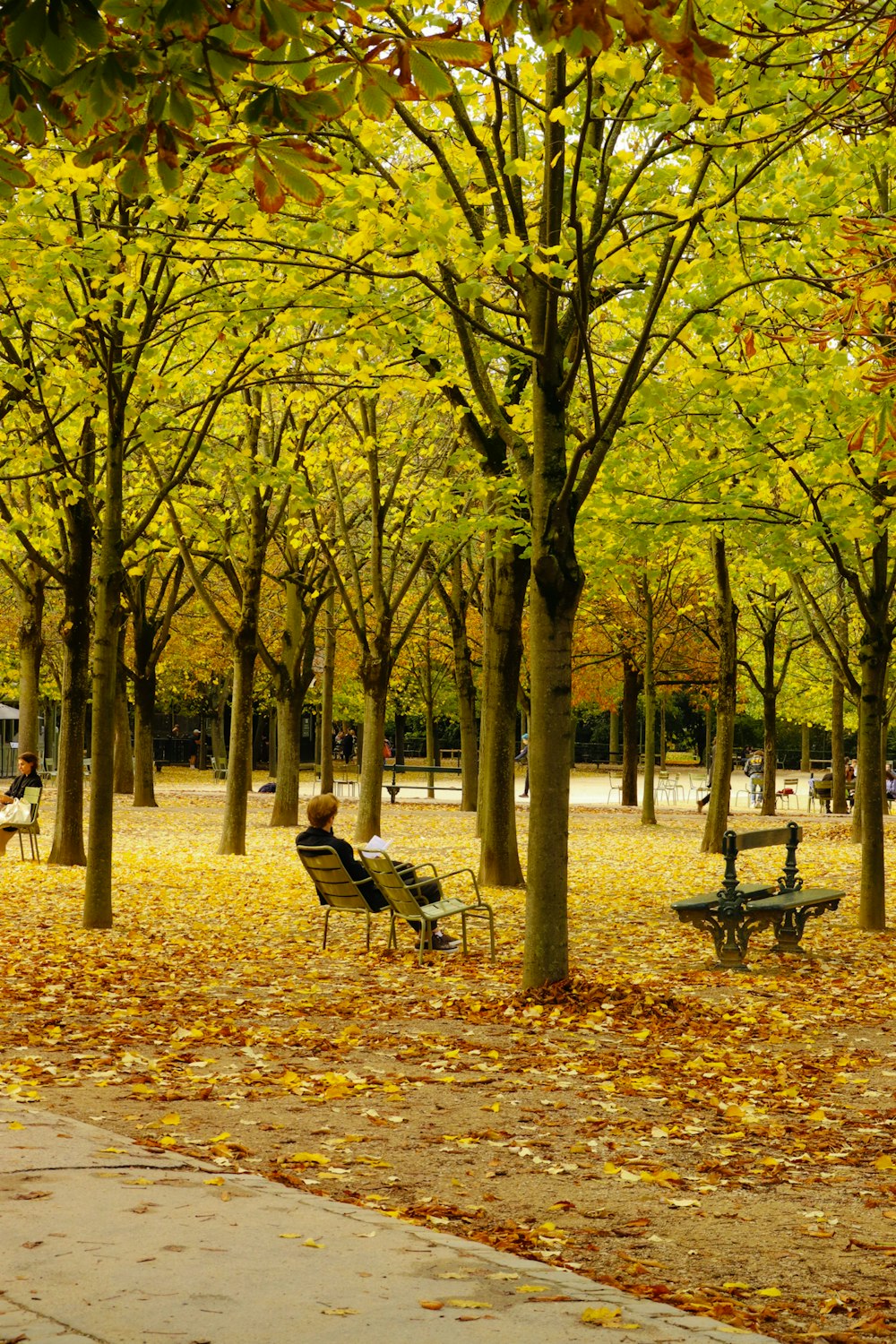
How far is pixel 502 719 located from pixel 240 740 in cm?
471

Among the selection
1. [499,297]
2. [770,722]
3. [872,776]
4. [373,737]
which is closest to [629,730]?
[770,722]

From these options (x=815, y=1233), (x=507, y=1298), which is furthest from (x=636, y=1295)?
(x=815, y=1233)

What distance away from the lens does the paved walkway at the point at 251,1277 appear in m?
3.53

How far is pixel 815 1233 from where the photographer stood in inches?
192

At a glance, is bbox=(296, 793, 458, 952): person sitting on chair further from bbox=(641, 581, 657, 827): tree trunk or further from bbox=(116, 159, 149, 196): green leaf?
bbox=(641, 581, 657, 827): tree trunk

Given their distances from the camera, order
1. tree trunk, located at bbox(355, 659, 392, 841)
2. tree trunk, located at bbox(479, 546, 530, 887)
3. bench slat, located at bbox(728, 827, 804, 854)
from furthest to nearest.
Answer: tree trunk, located at bbox(355, 659, 392, 841)
tree trunk, located at bbox(479, 546, 530, 887)
bench slat, located at bbox(728, 827, 804, 854)

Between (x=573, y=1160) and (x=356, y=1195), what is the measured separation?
40.4 inches

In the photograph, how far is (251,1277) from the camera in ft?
12.8

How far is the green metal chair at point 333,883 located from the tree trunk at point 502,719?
3.97m

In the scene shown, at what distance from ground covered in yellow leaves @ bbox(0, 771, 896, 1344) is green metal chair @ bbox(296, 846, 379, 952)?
0.39 meters

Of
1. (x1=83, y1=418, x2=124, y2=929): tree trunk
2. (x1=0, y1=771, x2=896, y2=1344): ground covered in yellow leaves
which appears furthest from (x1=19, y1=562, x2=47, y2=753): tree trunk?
(x1=83, y1=418, x2=124, y2=929): tree trunk

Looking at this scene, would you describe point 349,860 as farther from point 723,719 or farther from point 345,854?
point 723,719

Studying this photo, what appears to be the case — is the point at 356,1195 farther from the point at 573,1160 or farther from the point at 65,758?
the point at 65,758

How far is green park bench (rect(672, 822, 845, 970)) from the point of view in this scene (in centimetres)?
1067
